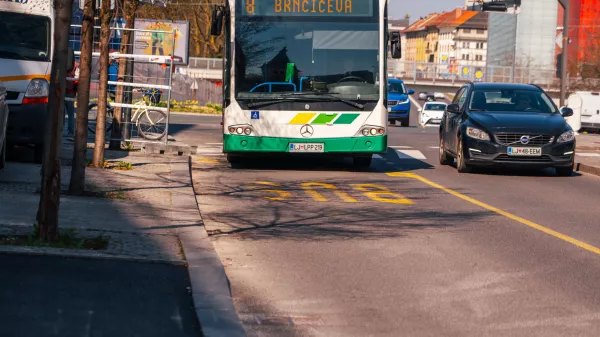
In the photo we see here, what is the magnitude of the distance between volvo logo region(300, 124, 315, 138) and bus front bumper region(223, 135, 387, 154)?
86 millimetres

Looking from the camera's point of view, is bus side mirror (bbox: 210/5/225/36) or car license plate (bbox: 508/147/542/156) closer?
bus side mirror (bbox: 210/5/225/36)

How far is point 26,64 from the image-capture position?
16.5m

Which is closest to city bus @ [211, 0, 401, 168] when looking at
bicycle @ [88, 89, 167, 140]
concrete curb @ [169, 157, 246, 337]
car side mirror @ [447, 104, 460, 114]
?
car side mirror @ [447, 104, 460, 114]

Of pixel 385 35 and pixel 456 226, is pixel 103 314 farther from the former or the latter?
pixel 385 35

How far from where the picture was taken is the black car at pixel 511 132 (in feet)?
62.8

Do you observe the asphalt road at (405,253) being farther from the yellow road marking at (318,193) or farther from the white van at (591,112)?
the white van at (591,112)

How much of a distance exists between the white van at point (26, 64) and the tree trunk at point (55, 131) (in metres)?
7.33

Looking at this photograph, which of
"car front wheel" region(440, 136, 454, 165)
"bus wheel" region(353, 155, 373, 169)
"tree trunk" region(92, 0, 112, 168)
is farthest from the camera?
"car front wheel" region(440, 136, 454, 165)

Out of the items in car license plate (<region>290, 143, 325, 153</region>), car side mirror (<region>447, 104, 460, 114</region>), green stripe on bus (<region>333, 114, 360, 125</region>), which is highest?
car side mirror (<region>447, 104, 460, 114</region>)

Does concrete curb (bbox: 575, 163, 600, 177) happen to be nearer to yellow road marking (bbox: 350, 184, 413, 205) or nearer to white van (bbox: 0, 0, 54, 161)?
yellow road marking (bbox: 350, 184, 413, 205)

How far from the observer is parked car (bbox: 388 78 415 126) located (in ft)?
149

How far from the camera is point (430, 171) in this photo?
20562 millimetres

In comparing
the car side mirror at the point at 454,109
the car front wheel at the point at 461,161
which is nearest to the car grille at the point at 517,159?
the car front wheel at the point at 461,161

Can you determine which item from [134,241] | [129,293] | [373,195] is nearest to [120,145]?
[373,195]
